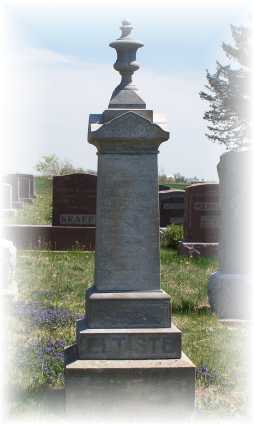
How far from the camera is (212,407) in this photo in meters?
5.64

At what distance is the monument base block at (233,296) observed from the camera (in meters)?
9.41

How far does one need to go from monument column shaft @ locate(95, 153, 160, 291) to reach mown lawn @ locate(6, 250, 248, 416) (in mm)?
1266

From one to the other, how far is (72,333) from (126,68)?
11.3 feet

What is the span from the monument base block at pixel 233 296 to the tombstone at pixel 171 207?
10595 millimetres

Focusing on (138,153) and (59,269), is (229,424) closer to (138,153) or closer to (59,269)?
(138,153)

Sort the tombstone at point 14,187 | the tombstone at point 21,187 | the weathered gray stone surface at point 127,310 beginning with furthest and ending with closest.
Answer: the tombstone at point 21,187 < the tombstone at point 14,187 < the weathered gray stone surface at point 127,310

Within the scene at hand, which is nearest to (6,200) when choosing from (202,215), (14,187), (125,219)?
(14,187)

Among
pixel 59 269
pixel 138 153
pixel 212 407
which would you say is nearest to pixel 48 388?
pixel 212 407

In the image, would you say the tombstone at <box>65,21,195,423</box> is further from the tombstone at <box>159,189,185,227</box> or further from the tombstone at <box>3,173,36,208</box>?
the tombstone at <box>3,173,36,208</box>

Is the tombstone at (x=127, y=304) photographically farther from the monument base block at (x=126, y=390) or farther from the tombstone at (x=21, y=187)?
the tombstone at (x=21, y=187)

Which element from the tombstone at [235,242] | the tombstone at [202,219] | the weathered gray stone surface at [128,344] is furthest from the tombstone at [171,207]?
the weathered gray stone surface at [128,344]

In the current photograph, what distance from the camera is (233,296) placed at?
943 centimetres

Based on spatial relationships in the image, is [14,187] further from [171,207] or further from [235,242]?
[235,242]

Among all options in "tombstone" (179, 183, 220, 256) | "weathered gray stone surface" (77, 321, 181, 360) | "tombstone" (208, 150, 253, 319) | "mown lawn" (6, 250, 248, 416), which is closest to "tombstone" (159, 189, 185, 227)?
"tombstone" (179, 183, 220, 256)
